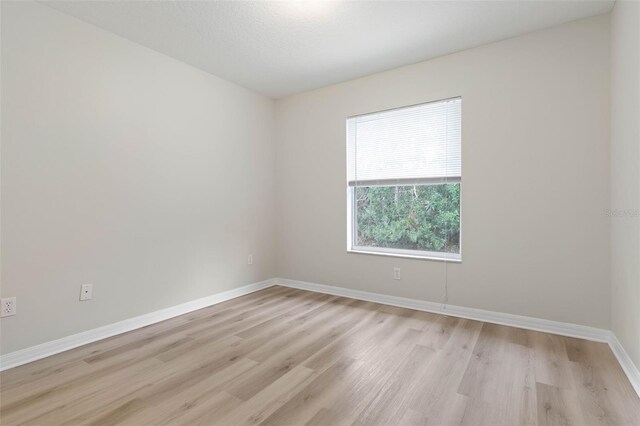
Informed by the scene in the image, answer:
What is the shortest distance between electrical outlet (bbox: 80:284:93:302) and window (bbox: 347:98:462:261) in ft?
8.38

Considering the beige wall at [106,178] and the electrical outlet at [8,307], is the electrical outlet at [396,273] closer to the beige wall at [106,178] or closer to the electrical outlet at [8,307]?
the beige wall at [106,178]

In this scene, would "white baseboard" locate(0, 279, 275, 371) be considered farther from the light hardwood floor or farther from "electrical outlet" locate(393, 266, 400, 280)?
"electrical outlet" locate(393, 266, 400, 280)

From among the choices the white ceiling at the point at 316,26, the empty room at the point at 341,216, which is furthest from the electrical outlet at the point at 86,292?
the white ceiling at the point at 316,26

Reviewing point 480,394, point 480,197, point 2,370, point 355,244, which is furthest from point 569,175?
point 2,370

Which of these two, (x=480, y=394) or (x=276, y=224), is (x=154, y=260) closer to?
(x=276, y=224)

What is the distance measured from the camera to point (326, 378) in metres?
1.94

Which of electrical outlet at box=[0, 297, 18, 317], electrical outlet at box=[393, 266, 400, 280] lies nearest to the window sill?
electrical outlet at box=[393, 266, 400, 280]

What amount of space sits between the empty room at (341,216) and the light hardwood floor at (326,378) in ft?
0.05

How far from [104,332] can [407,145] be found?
3364 millimetres

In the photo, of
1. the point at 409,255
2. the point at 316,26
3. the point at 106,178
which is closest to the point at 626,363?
the point at 409,255

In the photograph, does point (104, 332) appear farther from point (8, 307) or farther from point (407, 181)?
point (407, 181)

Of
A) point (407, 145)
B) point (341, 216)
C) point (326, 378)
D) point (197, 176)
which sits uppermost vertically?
point (407, 145)

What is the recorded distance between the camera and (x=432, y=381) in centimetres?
189

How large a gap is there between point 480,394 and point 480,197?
69.1 inches
